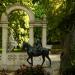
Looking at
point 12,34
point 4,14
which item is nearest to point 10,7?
point 4,14

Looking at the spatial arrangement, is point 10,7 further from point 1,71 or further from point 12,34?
point 12,34

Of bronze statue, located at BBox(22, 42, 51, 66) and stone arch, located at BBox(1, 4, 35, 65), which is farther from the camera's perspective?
stone arch, located at BBox(1, 4, 35, 65)

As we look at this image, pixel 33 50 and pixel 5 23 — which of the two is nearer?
pixel 33 50

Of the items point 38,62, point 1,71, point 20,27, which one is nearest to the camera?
point 1,71

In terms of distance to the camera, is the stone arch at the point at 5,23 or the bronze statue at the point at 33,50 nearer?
the bronze statue at the point at 33,50

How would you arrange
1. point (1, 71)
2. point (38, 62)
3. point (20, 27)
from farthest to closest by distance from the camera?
point (20, 27), point (38, 62), point (1, 71)

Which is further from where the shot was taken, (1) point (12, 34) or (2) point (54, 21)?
(1) point (12, 34)

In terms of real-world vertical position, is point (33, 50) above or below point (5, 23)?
below

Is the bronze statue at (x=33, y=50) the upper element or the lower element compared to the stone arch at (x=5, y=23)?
lower

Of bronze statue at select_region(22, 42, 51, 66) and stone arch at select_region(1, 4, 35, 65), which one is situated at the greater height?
stone arch at select_region(1, 4, 35, 65)

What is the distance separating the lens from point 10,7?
18234mm

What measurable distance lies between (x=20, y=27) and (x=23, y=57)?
425 inches

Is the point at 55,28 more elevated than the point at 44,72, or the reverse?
the point at 55,28

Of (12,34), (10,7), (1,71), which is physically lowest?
(1,71)
